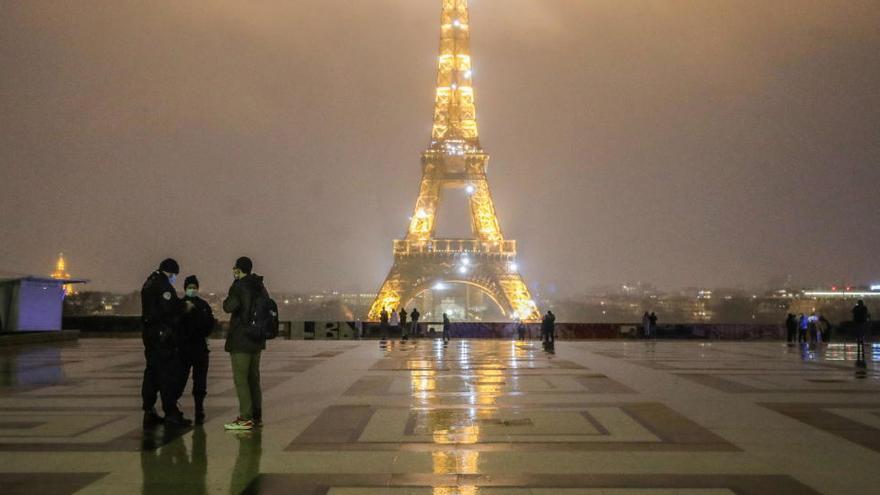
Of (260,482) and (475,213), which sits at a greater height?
(475,213)

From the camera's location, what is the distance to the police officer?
29.3 feet

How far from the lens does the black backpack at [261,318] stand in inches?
340

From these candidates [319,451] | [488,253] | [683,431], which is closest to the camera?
[319,451]

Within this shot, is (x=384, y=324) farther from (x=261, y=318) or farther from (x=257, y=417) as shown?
(x=261, y=318)

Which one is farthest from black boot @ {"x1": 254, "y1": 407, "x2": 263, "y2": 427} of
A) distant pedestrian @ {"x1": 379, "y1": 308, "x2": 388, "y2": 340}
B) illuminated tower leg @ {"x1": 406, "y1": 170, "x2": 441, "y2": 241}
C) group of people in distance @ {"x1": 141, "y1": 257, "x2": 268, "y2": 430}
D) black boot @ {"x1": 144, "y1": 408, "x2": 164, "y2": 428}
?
illuminated tower leg @ {"x1": 406, "y1": 170, "x2": 441, "y2": 241}

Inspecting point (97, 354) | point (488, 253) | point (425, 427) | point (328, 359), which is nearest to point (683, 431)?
point (425, 427)

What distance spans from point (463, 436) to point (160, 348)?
335cm

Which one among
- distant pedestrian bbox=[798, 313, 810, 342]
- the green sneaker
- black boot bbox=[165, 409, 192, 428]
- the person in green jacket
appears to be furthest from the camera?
distant pedestrian bbox=[798, 313, 810, 342]

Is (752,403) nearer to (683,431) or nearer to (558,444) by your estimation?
(683,431)

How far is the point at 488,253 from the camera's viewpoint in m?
54.2

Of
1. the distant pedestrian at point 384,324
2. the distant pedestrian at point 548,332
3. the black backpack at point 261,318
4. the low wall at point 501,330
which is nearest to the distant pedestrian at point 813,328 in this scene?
the low wall at point 501,330

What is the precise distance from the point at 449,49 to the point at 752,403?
1830 inches

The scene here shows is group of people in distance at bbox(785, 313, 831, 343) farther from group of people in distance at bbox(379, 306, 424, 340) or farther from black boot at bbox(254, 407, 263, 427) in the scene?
black boot at bbox(254, 407, 263, 427)

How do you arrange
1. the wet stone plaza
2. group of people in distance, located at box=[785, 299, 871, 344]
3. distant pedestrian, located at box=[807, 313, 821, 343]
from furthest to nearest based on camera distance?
1. distant pedestrian, located at box=[807, 313, 821, 343]
2. group of people in distance, located at box=[785, 299, 871, 344]
3. the wet stone plaza
